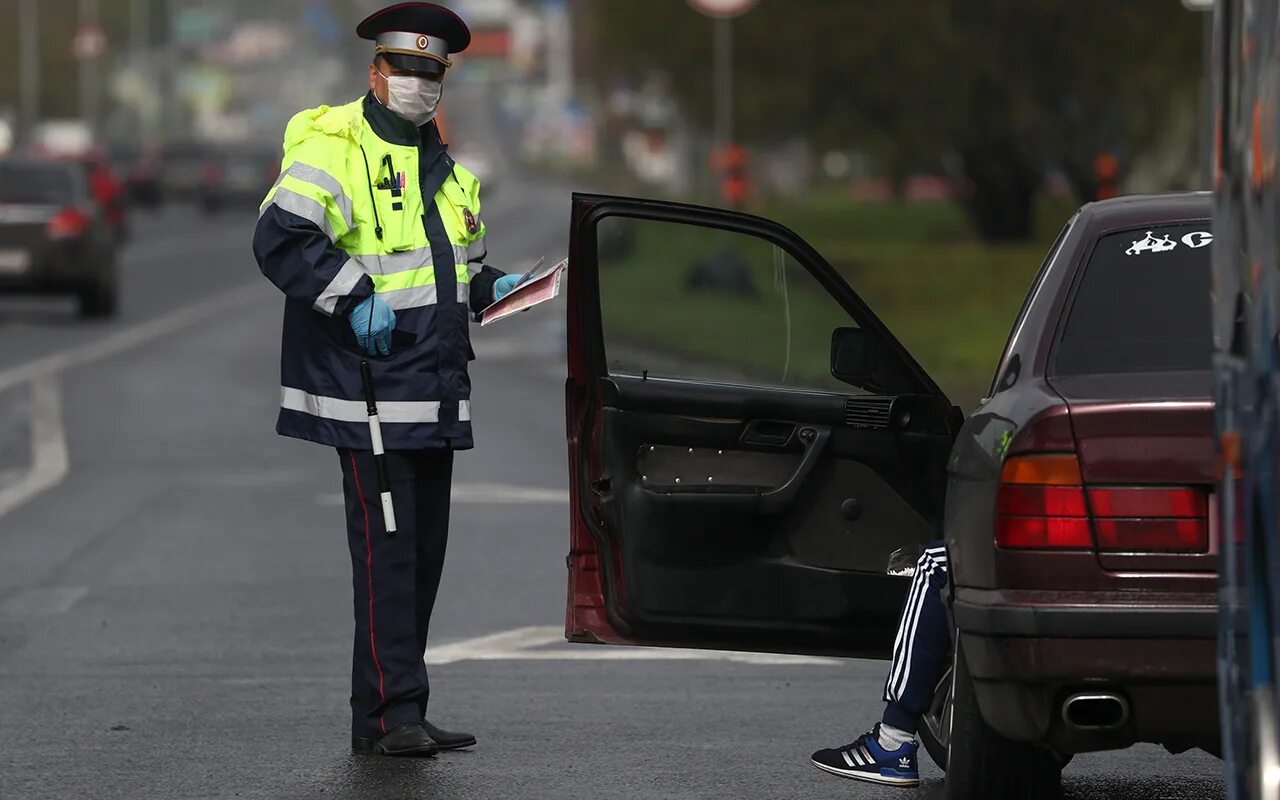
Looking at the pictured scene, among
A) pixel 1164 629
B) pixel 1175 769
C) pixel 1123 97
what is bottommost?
pixel 1175 769

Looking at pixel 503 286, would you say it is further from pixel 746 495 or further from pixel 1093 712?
pixel 1093 712

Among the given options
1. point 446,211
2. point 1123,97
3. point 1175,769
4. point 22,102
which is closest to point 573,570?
point 446,211

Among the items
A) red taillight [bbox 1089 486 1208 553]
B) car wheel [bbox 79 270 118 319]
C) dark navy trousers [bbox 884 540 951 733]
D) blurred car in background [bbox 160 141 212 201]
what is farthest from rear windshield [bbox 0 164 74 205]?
blurred car in background [bbox 160 141 212 201]

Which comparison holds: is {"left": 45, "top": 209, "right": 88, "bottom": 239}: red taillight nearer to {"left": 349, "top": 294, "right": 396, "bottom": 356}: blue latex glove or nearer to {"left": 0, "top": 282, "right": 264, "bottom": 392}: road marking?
{"left": 0, "top": 282, "right": 264, "bottom": 392}: road marking

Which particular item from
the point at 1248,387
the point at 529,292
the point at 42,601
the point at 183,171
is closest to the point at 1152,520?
the point at 1248,387

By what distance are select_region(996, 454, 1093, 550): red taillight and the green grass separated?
7.56m

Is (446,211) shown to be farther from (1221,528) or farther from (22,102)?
(22,102)

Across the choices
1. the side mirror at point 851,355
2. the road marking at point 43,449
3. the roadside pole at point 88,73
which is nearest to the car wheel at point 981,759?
the side mirror at point 851,355

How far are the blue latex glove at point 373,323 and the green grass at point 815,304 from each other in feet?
19.7

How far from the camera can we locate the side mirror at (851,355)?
6621 mm

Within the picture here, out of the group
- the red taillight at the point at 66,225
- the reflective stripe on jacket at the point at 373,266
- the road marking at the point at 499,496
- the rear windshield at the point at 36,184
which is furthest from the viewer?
the rear windshield at the point at 36,184

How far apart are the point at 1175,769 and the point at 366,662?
2086 millimetres

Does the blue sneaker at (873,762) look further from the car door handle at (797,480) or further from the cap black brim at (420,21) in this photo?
the cap black brim at (420,21)

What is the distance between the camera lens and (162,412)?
1852 cm
